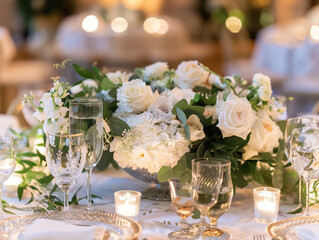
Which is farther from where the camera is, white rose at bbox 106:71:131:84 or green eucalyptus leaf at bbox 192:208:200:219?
white rose at bbox 106:71:131:84

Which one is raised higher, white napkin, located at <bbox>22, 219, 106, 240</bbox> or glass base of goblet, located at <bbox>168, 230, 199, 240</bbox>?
white napkin, located at <bbox>22, 219, 106, 240</bbox>

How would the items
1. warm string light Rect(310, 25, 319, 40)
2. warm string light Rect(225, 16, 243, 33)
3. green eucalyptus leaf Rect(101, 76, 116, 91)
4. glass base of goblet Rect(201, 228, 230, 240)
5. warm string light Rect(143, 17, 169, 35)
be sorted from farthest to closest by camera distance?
warm string light Rect(225, 16, 243, 33), warm string light Rect(143, 17, 169, 35), warm string light Rect(310, 25, 319, 40), green eucalyptus leaf Rect(101, 76, 116, 91), glass base of goblet Rect(201, 228, 230, 240)

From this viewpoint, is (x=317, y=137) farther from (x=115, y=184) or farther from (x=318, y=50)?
(x=318, y=50)

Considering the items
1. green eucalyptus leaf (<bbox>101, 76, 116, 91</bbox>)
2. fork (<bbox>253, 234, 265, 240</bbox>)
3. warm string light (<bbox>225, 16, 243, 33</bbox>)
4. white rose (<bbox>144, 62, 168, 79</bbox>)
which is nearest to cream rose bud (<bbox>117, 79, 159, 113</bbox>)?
green eucalyptus leaf (<bbox>101, 76, 116, 91</bbox>)

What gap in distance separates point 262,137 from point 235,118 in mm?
123

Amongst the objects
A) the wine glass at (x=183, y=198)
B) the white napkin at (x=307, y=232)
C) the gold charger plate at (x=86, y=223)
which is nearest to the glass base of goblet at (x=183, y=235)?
the wine glass at (x=183, y=198)

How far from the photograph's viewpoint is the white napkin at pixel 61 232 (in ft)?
4.18

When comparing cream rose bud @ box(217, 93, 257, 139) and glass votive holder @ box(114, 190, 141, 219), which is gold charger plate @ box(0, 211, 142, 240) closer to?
glass votive holder @ box(114, 190, 141, 219)

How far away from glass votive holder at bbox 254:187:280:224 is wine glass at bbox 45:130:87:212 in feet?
1.53

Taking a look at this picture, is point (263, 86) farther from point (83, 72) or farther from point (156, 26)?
point (156, 26)

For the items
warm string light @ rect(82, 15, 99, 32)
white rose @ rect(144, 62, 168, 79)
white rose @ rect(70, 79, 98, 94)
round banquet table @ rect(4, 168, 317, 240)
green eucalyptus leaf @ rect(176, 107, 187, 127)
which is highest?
warm string light @ rect(82, 15, 99, 32)

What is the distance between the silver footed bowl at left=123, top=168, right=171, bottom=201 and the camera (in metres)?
1.68

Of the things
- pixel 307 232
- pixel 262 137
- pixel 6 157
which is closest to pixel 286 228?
pixel 307 232

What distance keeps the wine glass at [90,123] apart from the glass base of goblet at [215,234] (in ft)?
1.08
